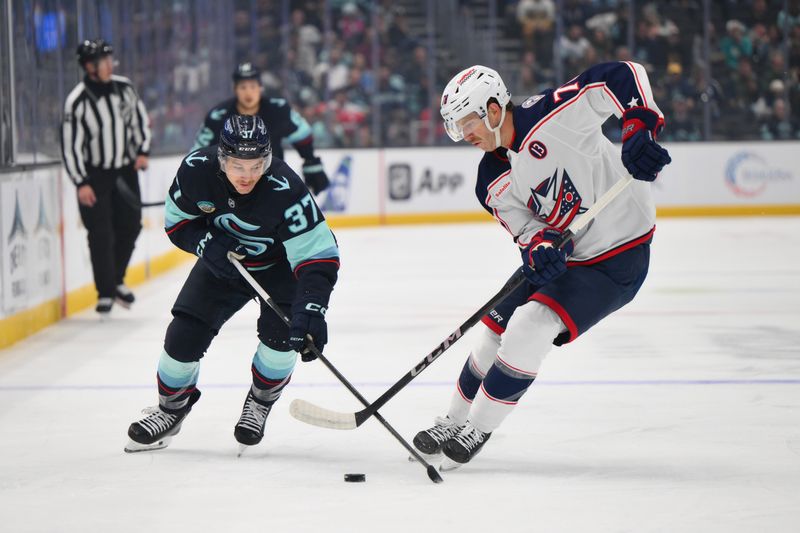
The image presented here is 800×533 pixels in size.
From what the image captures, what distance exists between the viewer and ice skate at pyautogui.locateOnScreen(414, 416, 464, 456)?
335 centimetres

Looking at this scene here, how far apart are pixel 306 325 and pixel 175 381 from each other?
51 centimetres

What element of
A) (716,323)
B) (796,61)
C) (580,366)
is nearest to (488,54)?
(796,61)

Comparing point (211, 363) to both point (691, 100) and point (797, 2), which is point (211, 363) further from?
point (797, 2)

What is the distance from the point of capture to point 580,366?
15.9ft

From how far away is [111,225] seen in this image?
6418mm

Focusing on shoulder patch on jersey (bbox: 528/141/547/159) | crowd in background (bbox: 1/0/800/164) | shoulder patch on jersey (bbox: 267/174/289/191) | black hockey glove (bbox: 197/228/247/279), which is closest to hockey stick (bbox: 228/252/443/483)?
black hockey glove (bbox: 197/228/247/279)

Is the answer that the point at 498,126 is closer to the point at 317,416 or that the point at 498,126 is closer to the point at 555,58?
the point at 317,416

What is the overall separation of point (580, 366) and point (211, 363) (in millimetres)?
1504

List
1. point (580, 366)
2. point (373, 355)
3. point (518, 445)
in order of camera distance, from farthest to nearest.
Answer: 1. point (373, 355)
2. point (580, 366)
3. point (518, 445)

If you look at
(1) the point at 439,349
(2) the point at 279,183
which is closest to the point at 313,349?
(1) the point at 439,349

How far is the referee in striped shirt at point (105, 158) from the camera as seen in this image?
20.5 ft

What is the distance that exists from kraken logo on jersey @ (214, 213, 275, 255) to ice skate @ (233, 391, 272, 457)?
1.50ft

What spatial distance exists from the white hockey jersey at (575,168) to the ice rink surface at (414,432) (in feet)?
2.10

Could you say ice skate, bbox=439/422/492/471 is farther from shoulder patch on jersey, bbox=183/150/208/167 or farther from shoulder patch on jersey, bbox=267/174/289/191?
shoulder patch on jersey, bbox=183/150/208/167
